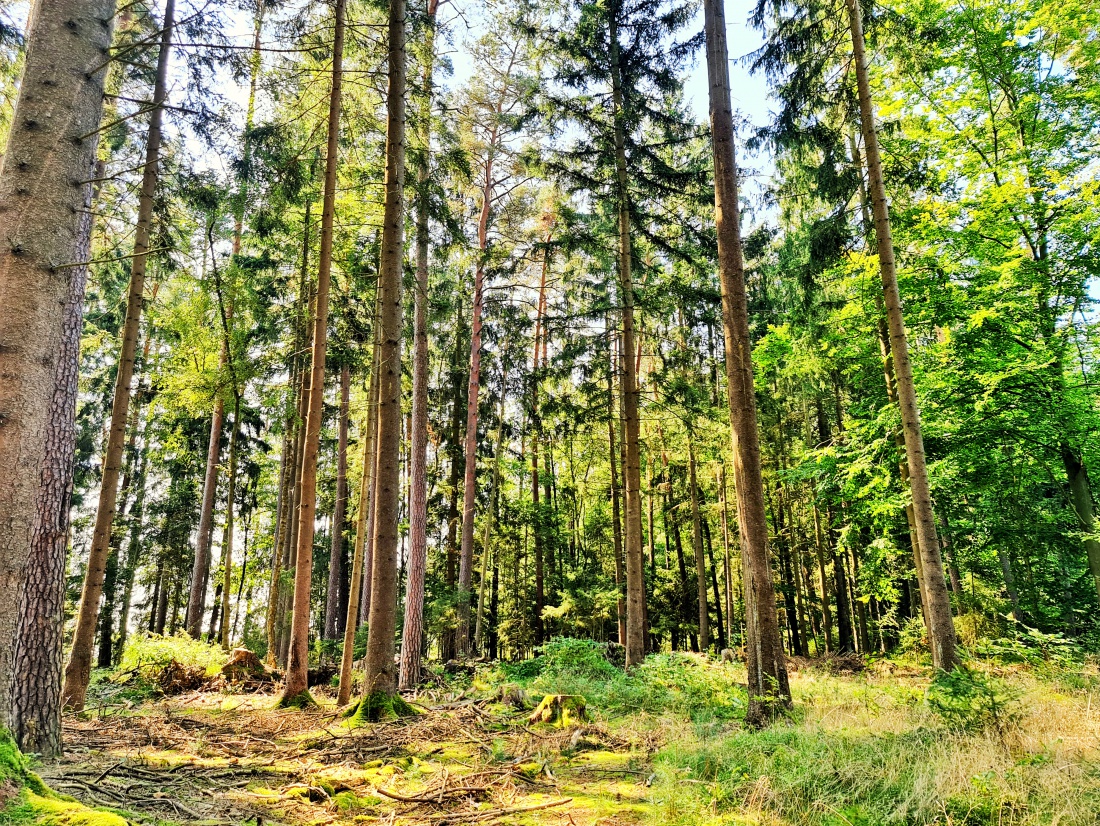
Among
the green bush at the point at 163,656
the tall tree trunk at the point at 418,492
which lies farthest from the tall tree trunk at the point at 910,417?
the green bush at the point at 163,656

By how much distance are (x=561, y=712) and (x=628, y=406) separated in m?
6.12

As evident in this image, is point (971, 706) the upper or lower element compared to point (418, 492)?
lower

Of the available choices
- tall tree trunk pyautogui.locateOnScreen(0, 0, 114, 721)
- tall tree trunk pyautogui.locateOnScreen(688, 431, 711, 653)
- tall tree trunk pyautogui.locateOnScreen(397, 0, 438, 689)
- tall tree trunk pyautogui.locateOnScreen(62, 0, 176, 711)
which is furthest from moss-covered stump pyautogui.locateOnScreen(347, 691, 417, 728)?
tall tree trunk pyautogui.locateOnScreen(688, 431, 711, 653)

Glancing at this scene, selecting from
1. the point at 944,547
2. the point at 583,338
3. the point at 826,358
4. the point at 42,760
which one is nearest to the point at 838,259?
the point at 826,358

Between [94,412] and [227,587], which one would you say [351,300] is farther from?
[94,412]

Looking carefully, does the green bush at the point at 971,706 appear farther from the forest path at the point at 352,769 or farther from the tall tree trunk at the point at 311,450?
the tall tree trunk at the point at 311,450

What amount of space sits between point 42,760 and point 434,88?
10.4m

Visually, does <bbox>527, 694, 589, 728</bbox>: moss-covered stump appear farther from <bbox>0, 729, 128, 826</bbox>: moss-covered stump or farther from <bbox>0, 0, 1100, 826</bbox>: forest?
<bbox>0, 729, 128, 826</bbox>: moss-covered stump

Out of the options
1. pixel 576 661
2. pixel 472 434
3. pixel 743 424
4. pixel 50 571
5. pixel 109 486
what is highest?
pixel 472 434

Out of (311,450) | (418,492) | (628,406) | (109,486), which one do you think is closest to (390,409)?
(311,450)

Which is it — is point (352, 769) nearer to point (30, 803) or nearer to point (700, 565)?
point (30, 803)

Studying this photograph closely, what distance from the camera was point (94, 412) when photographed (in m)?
21.3

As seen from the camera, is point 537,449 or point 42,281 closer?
point 42,281

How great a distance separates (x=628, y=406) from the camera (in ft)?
38.6
